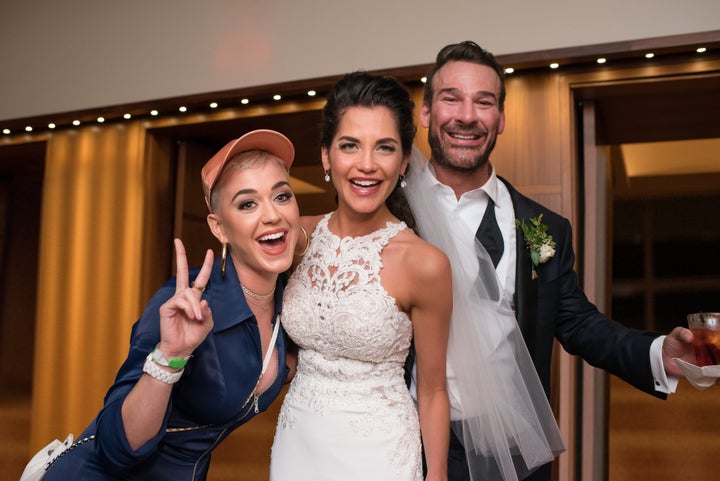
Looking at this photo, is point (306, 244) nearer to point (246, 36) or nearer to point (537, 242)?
point (537, 242)

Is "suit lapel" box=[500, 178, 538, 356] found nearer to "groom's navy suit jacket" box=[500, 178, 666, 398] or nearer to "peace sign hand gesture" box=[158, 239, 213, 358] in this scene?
"groom's navy suit jacket" box=[500, 178, 666, 398]

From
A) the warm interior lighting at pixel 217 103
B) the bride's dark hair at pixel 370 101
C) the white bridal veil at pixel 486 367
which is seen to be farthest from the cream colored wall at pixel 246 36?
the bride's dark hair at pixel 370 101

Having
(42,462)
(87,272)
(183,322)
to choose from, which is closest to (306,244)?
(183,322)

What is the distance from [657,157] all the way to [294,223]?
11.9 feet

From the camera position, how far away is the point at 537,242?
2.49 meters

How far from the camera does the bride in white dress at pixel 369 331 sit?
6.66 ft

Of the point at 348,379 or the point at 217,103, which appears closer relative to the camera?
the point at 348,379

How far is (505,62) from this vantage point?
13.5 ft

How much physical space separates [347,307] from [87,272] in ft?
13.1

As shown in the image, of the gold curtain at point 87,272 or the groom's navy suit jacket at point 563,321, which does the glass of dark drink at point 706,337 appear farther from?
the gold curtain at point 87,272

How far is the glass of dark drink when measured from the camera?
180 centimetres

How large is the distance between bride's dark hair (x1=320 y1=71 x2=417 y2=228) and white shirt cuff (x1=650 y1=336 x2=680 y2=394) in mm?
1042

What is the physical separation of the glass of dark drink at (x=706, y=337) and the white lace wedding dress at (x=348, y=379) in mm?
784

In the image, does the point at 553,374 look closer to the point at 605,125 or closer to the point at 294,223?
the point at 605,125
